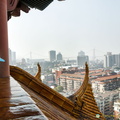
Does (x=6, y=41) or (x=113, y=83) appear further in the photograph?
(x=113, y=83)

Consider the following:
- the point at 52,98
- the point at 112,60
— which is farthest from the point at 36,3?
the point at 112,60

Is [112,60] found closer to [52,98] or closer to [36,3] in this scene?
[36,3]

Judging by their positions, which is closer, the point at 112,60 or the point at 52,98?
the point at 52,98

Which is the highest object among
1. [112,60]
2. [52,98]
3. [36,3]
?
[36,3]

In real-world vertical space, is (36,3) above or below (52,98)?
above

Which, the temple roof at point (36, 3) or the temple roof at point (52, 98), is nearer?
the temple roof at point (52, 98)

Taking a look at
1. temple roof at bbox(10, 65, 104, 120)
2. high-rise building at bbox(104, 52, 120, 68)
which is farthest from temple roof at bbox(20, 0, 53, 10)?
high-rise building at bbox(104, 52, 120, 68)

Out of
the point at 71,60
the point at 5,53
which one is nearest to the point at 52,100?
the point at 5,53

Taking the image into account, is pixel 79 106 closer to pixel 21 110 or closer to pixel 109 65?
pixel 21 110

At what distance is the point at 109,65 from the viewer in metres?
27.8

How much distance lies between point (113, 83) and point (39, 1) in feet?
58.9

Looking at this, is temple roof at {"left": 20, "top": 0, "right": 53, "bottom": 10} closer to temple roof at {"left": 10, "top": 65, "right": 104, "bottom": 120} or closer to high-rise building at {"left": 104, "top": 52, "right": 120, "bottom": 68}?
temple roof at {"left": 10, "top": 65, "right": 104, "bottom": 120}

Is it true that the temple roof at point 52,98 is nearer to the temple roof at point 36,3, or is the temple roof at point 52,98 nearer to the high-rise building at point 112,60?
the temple roof at point 36,3

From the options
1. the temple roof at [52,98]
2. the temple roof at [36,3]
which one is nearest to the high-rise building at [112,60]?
the temple roof at [36,3]
